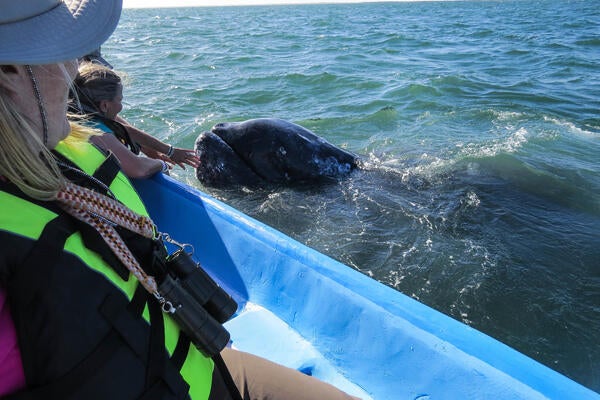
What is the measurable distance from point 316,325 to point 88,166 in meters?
1.90

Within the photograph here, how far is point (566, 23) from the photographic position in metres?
25.5

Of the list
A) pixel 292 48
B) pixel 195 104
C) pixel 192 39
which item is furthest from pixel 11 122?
pixel 192 39

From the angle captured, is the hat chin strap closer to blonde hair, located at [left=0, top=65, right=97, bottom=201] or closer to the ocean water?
blonde hair, located at [left=0, top=65, right=97, bottom=201]

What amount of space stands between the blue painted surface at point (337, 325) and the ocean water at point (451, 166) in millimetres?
1418

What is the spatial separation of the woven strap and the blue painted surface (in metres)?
1.56

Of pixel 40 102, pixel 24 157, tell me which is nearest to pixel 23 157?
pixel 24 157

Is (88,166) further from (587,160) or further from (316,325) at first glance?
(587,160)

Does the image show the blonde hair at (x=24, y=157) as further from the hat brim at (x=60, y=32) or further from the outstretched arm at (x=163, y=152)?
the outstretched arm at (x=163, y=152)

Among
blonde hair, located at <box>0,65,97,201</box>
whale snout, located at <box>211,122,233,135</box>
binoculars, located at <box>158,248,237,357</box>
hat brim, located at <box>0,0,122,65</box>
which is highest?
hat brim, located at <box>0,0,122,65</box>

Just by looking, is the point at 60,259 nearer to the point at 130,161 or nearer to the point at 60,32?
the point at 60,32

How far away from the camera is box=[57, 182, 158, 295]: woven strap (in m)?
1.48

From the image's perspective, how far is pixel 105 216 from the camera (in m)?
1.55

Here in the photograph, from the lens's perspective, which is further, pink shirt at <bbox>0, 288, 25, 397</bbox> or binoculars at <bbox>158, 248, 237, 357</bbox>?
binoculars at <bbox>158, 248, 237, 357</bbox>

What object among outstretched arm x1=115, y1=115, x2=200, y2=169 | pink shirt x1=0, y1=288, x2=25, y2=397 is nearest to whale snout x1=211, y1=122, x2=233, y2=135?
outstretched arm x1=115, y1=115, x2=200, y2=169
